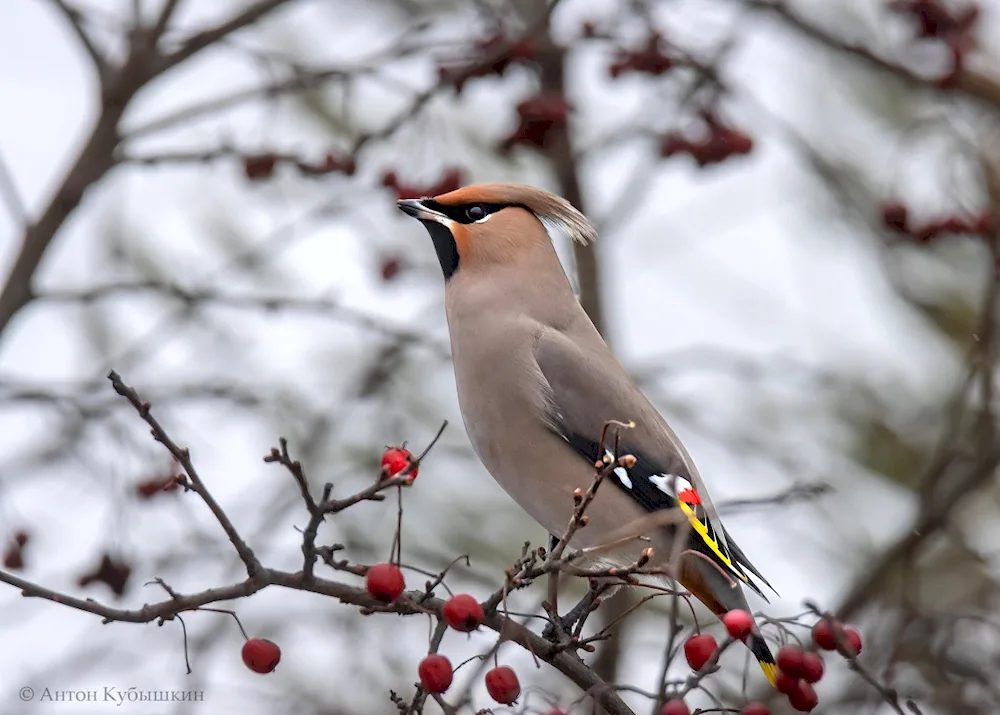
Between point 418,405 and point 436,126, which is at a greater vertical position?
point 436,126

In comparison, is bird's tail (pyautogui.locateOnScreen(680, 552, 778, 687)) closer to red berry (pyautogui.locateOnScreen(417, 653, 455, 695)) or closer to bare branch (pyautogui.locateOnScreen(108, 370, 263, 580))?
red berry (pyautogui.locateOnScreen(417, 653, 455, 695))

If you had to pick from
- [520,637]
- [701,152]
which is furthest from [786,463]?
[520,637]

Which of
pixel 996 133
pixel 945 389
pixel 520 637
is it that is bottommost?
pixel 945 389

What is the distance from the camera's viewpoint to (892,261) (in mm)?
5723

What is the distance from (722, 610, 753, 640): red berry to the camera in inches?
94.1

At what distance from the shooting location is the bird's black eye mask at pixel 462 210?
4043 mm

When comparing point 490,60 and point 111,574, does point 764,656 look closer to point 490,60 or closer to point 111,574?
point 490,60

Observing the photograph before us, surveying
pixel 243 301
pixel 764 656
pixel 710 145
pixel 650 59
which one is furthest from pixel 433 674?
pixel 710 145

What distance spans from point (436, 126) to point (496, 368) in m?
1.22

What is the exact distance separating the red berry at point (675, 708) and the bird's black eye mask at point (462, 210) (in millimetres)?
1860

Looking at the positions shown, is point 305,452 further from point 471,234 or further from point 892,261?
point 892,261

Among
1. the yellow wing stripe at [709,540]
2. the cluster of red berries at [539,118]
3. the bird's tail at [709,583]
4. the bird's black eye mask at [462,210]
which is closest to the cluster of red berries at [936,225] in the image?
the cluster of red berries at [539,118]

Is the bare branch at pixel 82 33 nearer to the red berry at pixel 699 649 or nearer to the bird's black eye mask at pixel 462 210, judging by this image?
the bird's black eye mask at pixel 462 210

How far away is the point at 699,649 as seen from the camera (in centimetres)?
269
